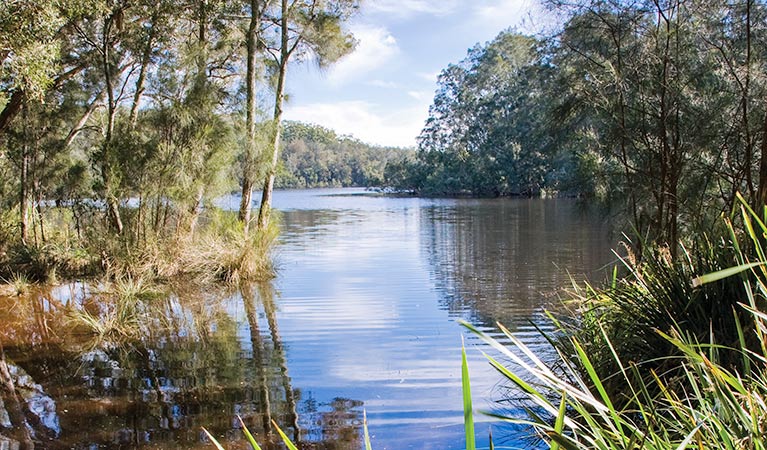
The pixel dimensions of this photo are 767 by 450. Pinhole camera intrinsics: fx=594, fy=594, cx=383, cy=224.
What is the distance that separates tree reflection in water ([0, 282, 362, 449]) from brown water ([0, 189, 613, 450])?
2 cm

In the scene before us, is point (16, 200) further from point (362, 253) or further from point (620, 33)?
point (620, 33)

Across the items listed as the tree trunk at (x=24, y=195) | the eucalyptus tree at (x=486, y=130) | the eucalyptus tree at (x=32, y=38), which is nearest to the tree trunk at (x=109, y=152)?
the tree trunk at (x=24, y=195)

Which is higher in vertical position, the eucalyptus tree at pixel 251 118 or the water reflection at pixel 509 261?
the eucalyptus tree at pixel 251 118

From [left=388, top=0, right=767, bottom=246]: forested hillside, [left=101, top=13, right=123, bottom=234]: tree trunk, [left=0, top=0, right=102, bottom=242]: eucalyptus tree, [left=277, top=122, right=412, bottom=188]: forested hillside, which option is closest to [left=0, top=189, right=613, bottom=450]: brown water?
[left=101, top=13, right=123, bottom=234]: tree trunk

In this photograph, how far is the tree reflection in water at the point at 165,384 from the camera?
4.24 m

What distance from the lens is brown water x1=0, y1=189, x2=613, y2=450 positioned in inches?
172

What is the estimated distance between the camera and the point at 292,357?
6273mm

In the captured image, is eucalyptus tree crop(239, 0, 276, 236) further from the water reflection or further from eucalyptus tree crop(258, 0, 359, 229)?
the water reflection

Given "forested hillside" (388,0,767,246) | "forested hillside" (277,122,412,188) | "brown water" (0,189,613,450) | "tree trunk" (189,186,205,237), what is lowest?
"brown water" (0,189,613,450)

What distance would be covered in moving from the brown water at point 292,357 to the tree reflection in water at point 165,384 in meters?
0.02

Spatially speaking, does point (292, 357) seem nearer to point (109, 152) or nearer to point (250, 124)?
point (109, 152)

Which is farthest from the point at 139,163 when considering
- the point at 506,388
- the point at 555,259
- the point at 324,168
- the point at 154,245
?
the point at 324,168

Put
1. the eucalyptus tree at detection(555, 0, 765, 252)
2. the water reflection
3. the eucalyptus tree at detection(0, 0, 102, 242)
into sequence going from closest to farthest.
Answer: the eucalyptus tree at detection(0, 0, 102, 242)
the eucalyptus tree at detection(555, 0, 765, 252)
the water reflection

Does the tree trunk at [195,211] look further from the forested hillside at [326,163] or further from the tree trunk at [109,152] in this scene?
the forested hillside at [326,163]
